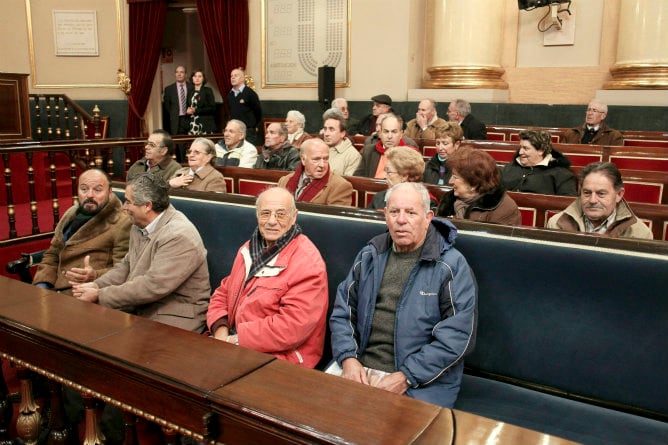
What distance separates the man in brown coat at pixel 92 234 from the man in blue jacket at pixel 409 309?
1445 millimetres

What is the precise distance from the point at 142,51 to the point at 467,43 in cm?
471

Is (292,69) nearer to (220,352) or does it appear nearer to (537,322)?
(537,322)

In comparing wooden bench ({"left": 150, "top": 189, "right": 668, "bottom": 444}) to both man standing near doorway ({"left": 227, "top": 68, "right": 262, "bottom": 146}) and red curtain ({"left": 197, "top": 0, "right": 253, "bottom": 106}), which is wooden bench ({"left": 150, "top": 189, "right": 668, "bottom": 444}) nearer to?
man standing near doorway ({"left": 227, "top": 68, "right": 262, "bottom": 146})

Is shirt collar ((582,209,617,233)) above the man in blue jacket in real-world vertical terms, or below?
above

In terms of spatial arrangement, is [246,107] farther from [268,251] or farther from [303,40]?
[268,251]

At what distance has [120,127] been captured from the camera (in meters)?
9.04

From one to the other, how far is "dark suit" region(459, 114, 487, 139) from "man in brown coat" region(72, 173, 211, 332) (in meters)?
3.84

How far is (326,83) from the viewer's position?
7.55 metres

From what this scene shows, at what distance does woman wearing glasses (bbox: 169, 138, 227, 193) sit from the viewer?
3.91 meters

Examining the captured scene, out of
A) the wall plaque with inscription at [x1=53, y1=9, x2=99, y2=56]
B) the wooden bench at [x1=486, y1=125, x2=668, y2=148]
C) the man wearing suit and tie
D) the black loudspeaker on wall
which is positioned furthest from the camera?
the wall plaque with inscription at [x1=53, y1=9, x2=99, y2=56]

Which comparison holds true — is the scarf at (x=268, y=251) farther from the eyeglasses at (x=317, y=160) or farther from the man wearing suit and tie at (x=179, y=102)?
the man wearing suit and tie at (x=179, y=102)

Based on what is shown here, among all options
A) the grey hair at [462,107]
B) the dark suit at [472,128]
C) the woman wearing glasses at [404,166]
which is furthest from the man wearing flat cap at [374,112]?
the woman wearing glasses at [404,166]

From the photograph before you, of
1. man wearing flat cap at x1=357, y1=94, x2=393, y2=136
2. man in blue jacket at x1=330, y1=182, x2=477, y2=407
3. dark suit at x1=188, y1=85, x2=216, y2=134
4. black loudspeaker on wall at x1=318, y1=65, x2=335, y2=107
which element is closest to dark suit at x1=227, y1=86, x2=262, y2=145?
dark suit at x1=188, y1=85, x2=216, y2=134

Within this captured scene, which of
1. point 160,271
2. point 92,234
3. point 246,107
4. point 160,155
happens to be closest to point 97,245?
point 92,234
